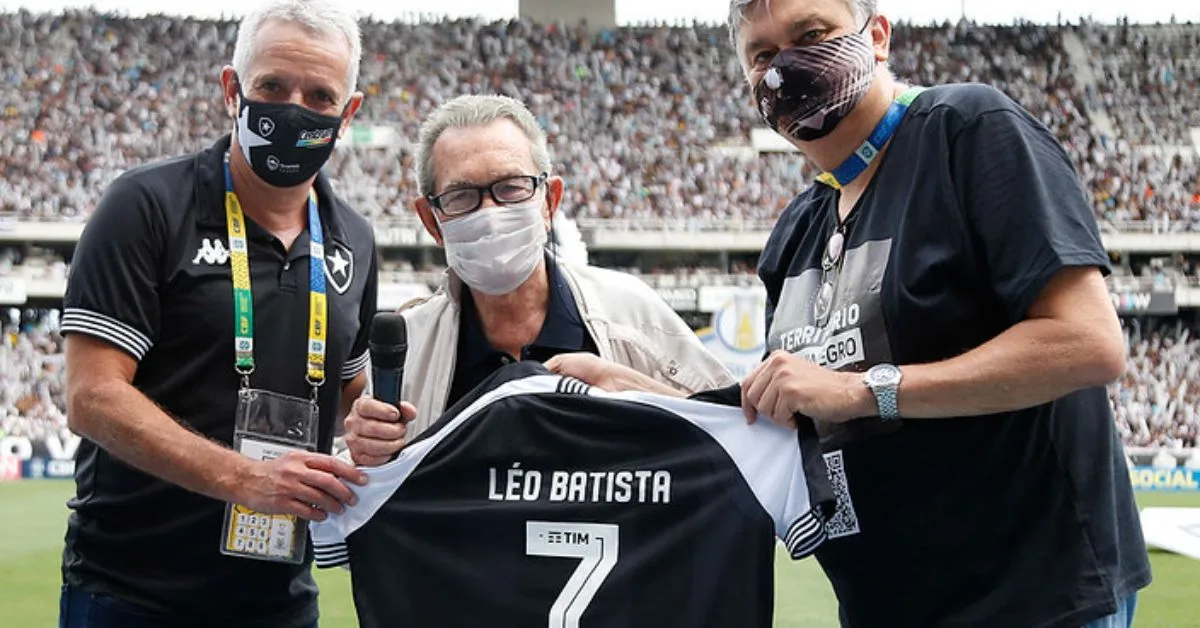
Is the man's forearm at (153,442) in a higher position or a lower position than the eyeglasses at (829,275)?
lower

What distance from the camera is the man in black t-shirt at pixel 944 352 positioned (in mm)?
2287

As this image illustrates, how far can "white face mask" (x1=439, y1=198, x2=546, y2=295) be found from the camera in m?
3.04

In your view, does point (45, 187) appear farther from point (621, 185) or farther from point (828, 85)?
point (828, 85)

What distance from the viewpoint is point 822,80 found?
2629 mm

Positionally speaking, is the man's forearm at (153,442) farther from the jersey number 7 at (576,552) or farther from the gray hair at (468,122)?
the gray hair at (468,122)

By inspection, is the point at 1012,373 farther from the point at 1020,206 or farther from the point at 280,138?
the point at 280,138

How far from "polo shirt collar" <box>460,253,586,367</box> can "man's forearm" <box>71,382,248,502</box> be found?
2.30 ft

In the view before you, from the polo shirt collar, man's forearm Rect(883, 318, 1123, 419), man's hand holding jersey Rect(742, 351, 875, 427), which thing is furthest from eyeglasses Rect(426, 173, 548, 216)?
man's forearm Rect(883, 318, 1123, 419)

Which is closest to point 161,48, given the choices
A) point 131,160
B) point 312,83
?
point 131,160

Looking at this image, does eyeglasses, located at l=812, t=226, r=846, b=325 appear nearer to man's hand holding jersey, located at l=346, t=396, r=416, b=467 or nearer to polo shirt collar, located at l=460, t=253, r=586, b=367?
polo shirt collar, located at l=460, t=253, r=586, b=367

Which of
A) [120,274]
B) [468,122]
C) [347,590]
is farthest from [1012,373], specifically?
[347,590]

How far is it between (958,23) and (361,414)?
38.1 metres

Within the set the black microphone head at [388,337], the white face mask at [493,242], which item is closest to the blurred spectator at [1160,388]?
the white face mask at [493,242]

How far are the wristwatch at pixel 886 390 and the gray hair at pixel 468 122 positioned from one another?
1.18 m
